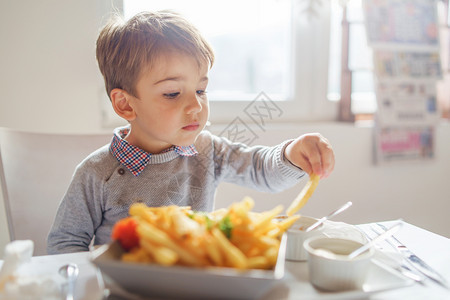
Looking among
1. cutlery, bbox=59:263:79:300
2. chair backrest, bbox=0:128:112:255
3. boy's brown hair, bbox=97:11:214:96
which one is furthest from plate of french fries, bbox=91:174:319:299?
chair backrest, bbox=0:128:112:255

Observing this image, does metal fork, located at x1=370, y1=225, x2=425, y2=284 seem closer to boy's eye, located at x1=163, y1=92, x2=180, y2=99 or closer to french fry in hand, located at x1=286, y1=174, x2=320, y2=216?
french fry in hand, located at x1=286, y1=174, x2=320, y2=216

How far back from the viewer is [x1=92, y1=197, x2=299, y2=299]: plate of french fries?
463 millimetres

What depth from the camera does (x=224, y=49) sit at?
1814 millimetres

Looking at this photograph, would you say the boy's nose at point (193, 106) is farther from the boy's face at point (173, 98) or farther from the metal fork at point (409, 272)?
the metal fork at point (409, 272)

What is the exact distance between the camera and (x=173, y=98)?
0.99m

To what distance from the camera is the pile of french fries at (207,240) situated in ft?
1.63

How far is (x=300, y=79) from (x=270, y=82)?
6.1 inches

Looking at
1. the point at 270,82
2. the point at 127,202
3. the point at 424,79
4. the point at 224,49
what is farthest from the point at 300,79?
the point at 127,202

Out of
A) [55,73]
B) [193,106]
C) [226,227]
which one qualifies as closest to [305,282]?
[226,227]

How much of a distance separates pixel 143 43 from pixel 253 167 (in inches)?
19.6

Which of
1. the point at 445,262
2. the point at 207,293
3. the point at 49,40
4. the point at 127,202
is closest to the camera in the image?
the point at 207,293

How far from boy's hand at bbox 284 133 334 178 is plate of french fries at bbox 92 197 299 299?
1.03 feet

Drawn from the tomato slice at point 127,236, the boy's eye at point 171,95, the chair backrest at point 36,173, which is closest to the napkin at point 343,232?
the tomato slice at point 127,236

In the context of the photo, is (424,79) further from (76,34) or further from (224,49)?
(76,34)
